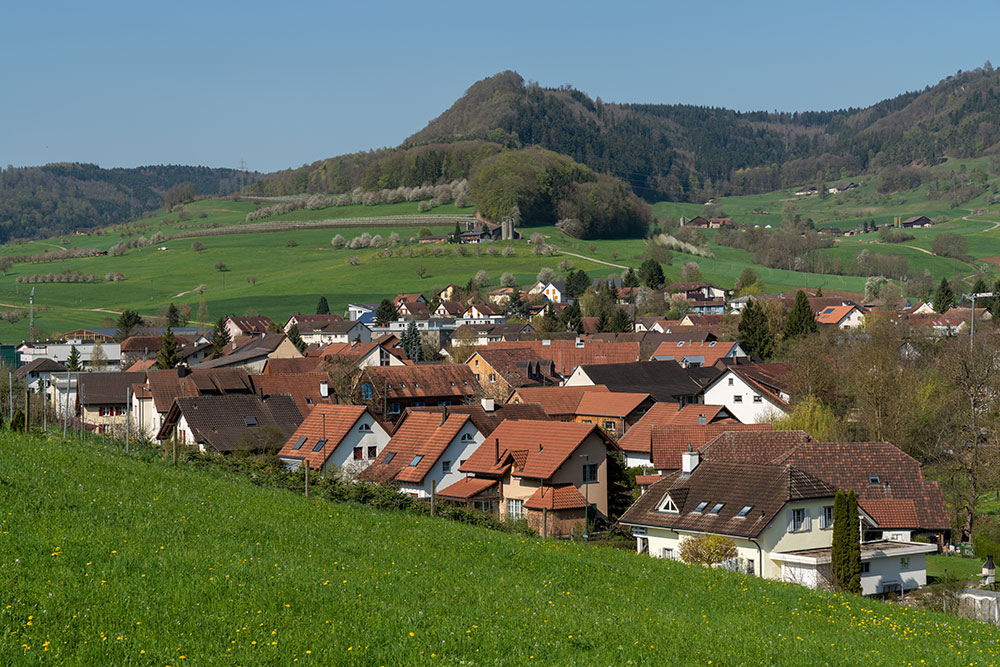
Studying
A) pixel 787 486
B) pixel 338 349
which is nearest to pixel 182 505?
pixel 787 486

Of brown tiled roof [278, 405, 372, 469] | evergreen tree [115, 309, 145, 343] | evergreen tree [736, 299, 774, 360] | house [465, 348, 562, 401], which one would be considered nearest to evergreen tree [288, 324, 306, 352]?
evergreen tree [115, 309, 145, 343]

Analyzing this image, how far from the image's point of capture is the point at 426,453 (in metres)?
38.8

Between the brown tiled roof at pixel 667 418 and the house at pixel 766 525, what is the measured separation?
17969 millimetres

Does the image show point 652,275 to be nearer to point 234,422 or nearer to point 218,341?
point 218,341

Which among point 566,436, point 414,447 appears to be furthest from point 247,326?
point 566,436

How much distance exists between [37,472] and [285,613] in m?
7.28

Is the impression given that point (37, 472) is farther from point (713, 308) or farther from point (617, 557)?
point (713, 308)

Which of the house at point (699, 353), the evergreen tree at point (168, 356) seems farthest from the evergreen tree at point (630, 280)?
the evergreen tree at point (168, 356)

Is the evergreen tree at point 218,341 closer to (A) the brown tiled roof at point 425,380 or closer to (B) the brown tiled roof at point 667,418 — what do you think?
(A) the brown tiled roof at point 425,380

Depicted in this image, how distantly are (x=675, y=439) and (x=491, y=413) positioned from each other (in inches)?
299

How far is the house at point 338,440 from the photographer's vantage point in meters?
40.8

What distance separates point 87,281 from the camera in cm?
16138

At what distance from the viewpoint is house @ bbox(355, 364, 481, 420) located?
61.3 meters

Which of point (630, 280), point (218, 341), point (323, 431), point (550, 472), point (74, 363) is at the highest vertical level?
point (550, 472)
